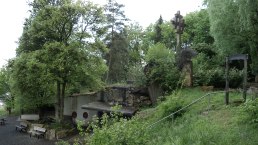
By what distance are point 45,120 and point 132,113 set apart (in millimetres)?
11607

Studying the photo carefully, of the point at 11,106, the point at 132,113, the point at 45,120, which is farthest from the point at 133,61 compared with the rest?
the point at 132,113

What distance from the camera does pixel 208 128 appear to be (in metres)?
9.98

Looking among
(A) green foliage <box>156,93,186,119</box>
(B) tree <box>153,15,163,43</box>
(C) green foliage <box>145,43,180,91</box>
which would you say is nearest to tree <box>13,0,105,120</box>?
(C) green foliage <box>145,43,180,91</box>

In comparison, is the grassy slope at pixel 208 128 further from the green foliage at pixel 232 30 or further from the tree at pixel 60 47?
the tree at pixel 60 47

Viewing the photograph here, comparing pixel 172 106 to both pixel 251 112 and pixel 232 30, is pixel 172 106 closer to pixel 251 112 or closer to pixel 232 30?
pixel 251 112

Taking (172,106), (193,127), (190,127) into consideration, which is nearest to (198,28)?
(172,106)

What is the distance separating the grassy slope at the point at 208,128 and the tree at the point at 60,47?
38.8 feet

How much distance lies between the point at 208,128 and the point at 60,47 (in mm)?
15820

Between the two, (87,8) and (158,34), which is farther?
(158,34)

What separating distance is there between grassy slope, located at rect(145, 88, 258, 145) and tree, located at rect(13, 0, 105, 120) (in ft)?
38.8

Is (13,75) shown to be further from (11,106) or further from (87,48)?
(11,106)

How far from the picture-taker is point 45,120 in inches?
1093

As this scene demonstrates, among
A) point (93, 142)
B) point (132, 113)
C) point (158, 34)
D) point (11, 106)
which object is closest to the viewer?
point (93, 142)

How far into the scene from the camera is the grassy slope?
9352 millimetres
